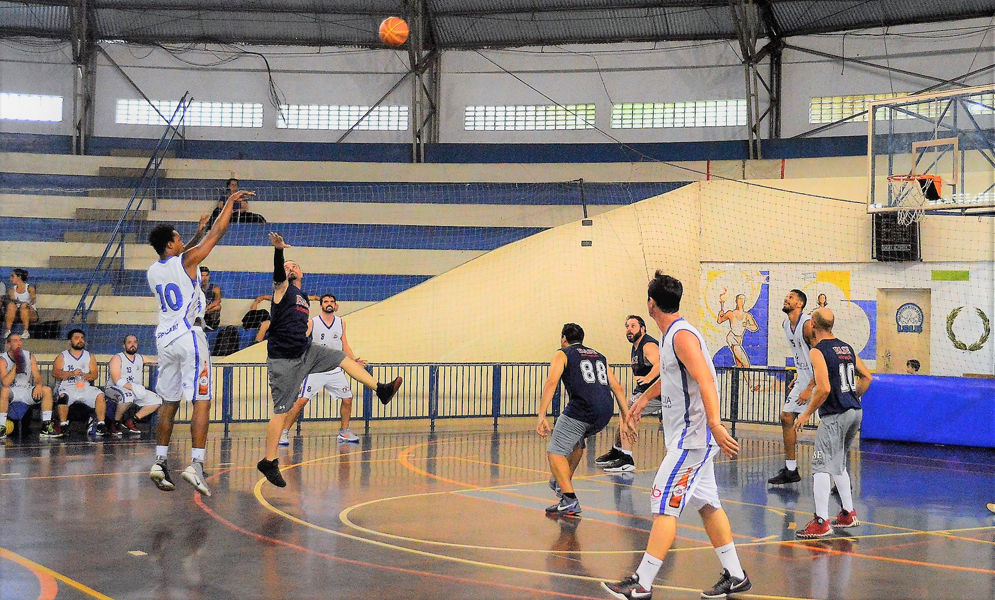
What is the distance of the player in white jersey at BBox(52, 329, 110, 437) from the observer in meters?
14.8

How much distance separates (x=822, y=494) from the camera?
324 inches

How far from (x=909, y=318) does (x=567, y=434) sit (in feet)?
42.7

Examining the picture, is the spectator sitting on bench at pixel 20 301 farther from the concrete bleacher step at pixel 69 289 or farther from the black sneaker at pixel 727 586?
the black sneaker at pixel 727 586

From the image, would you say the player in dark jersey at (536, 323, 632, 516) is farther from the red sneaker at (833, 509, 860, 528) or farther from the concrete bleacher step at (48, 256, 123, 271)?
the concrete bleacher step at (48, 256, 123, 271)

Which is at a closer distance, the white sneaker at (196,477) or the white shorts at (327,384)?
the white sneaker at (196,477)

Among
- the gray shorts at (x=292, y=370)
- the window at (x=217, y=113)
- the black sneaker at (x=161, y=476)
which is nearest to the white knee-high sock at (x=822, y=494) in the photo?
the gray shorts at (x=292, y=370)

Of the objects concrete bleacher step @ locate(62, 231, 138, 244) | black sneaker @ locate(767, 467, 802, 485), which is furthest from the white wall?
black sneaker @ locate(767, 467, 802, 485)

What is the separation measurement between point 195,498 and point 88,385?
6.67 metres

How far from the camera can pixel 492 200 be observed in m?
23.7

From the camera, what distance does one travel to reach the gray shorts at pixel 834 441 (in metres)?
8.41

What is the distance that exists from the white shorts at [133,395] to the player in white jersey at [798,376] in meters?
9.46

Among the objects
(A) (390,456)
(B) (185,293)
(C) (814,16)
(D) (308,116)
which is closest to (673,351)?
(B) (185,293)

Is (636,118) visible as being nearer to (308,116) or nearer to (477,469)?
(308,116)

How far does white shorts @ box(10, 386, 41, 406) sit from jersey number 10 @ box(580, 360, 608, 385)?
31.9ft
